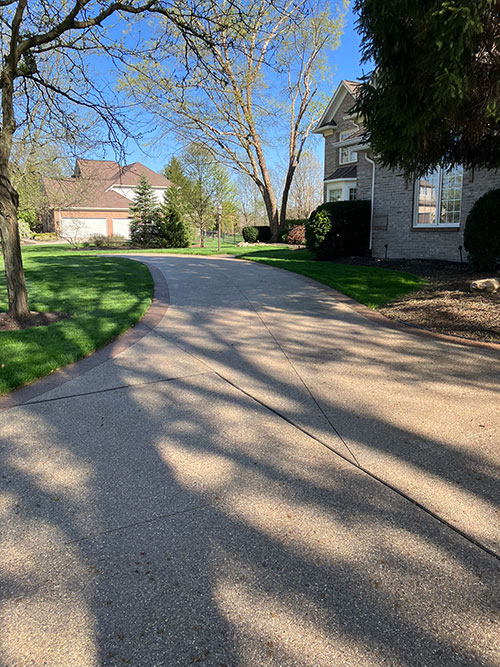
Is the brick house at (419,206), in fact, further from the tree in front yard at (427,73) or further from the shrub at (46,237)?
the shrub at (46,237)

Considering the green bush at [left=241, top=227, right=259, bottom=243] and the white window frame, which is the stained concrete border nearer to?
the white window frame

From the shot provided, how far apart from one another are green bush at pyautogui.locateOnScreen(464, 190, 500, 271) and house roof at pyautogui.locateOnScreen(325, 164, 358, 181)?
1760 cm

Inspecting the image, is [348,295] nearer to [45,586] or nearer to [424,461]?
[424,461]

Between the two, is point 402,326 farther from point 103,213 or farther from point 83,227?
point 103,213

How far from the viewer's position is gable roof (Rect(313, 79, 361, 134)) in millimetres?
28844

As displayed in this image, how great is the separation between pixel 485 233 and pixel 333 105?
23889mm

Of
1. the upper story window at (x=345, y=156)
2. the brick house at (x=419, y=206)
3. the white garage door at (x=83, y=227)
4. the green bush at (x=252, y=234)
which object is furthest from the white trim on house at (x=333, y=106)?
the white garage door at (x=83, y=227)

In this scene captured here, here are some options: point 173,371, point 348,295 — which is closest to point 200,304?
point 348,295

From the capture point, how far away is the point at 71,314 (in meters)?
7.71

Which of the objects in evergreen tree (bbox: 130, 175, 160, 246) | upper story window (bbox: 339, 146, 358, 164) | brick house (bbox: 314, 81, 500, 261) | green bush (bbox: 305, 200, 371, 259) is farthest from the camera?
evergreen tree (bbox: 130, 175, 160, 246)

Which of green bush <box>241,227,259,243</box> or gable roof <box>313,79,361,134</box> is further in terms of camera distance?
green bush <box>241,227,259,243</box>

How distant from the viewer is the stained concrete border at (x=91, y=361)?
4.41m

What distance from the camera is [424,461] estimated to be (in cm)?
311

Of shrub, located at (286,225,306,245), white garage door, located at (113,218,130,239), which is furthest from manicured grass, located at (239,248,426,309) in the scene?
white garage door, located at (113,218,130,239)
